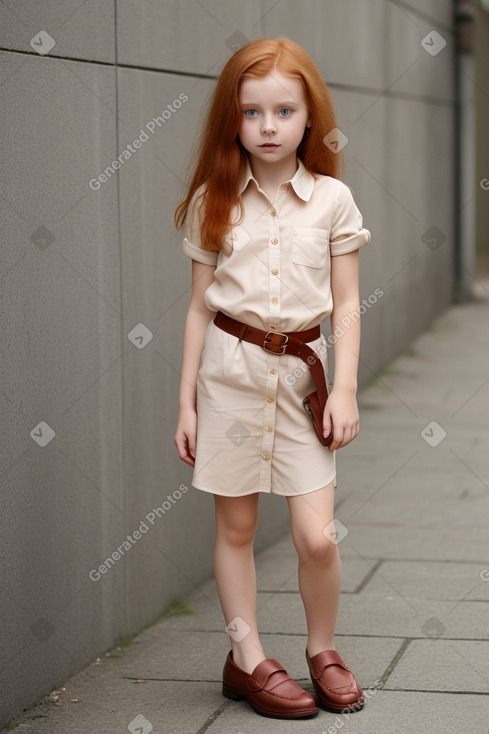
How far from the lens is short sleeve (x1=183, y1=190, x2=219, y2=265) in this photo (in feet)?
10.4

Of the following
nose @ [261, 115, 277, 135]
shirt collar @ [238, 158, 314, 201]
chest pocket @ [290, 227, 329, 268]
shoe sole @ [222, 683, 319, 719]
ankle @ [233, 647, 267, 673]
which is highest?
nose @ [261, 115, 277, 135]

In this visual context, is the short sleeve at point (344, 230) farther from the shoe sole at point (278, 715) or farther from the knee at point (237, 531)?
the shoe sole at point (278, 715)

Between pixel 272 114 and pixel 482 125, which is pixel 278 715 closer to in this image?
pixel 272 114

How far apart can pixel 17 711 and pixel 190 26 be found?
2.40 metres

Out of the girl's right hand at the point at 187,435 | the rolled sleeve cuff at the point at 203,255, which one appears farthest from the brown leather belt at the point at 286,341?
the girl's right hand at the point at 187,435

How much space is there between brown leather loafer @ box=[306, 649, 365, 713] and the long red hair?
44.5 inches

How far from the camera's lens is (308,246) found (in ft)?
10.0

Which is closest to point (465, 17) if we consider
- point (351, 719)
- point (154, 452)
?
point (154, 452)

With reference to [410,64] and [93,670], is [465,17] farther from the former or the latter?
[93,670]

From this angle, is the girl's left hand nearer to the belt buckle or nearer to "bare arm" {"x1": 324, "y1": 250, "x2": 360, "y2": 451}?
"bare arm" {"x1": 324, "y1": 250, "x2": 360, "y2": 451}

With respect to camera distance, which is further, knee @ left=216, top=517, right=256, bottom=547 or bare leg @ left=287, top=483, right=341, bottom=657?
knee @ left=216, top=517, right=256, bottom=547

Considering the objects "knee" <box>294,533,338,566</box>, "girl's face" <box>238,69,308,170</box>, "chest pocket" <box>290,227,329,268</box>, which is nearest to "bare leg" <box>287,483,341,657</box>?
"knee" <box>294,533,338,566</box>

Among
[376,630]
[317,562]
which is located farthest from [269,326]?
[376,630]

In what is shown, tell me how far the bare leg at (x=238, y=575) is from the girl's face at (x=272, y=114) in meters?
0.93
